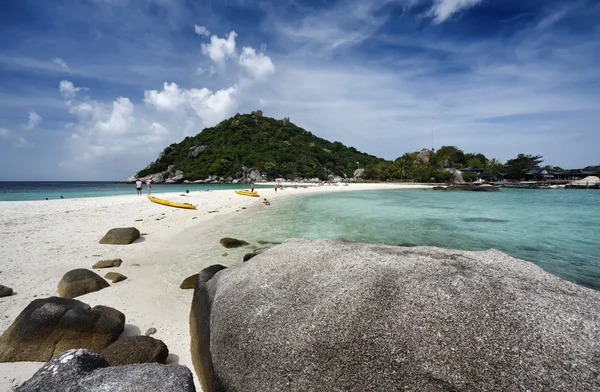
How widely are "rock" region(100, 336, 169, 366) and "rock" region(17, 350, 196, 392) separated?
43.0 inches

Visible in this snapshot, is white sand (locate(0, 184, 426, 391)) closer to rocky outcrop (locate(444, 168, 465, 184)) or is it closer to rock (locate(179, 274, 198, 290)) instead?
rock (locate(179, 274, 198, 290))

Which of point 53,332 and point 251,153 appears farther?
point 251,153

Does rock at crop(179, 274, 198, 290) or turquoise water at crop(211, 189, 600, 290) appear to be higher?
rock at crop(179, 274, 198, 290)

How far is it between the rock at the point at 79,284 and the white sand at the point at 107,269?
8.7 inches

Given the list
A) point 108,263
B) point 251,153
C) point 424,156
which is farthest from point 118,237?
point 424,156

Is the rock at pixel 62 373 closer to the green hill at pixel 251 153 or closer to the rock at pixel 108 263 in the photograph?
the rock at pixel 108 263

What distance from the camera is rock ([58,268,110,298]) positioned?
21.1 ft

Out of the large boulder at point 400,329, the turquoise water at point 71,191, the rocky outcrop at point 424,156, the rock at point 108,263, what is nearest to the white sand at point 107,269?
the rock at point 108,263

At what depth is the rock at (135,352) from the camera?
3.87 m

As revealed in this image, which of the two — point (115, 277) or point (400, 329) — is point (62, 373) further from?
point (115, 277)

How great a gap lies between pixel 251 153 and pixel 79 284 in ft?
384

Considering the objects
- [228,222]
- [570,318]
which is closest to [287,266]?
[570,318]

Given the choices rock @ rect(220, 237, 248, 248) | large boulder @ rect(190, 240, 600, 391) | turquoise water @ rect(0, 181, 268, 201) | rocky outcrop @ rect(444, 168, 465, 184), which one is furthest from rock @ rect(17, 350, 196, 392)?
rocky outcrop @ rect(444, 168, 465, 184)

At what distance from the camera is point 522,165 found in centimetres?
9356
